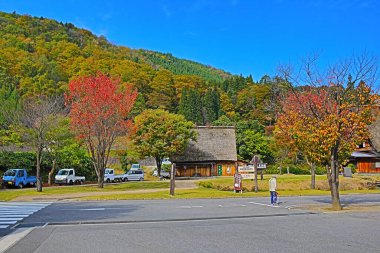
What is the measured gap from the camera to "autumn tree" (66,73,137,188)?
31.1 m

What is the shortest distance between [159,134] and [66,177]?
12.4 metres

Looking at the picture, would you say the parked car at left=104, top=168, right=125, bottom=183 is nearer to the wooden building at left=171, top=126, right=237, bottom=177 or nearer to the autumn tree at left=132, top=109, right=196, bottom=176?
the autumn tree at left=132, top=109, right=196, bottom=176

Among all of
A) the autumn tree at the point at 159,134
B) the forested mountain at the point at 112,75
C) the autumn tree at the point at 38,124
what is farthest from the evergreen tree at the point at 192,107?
the autumn tree at the point at 38,124

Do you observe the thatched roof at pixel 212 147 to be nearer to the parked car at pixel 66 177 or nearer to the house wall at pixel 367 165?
the parked car at pixel 66 177

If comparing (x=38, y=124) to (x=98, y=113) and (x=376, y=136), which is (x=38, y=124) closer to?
(x=98, y=113)

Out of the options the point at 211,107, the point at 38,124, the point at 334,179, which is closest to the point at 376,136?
the point at 211,107

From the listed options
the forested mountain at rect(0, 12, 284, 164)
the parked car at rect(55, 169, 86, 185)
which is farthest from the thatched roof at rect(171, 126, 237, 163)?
the parked car at rect(55, 169, 86, 185)

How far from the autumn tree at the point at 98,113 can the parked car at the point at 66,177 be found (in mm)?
7901

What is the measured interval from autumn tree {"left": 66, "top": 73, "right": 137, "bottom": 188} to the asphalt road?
14.4 m

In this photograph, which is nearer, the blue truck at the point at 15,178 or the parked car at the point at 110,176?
the blue truck at the point at 15,178

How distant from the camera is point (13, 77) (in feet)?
239

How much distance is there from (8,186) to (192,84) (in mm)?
78038

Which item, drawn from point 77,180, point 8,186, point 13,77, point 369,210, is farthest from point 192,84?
point 369,210

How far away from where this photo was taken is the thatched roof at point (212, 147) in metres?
56.4
